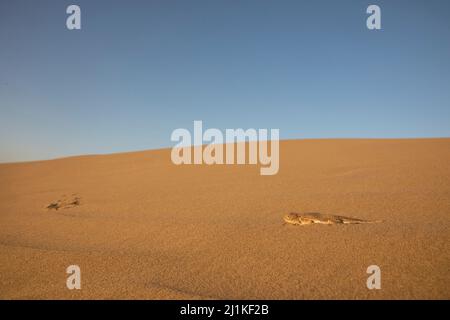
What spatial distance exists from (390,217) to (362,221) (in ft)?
1.45

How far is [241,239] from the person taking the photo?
392 centimetres

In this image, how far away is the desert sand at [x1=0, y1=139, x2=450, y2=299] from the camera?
278 cm

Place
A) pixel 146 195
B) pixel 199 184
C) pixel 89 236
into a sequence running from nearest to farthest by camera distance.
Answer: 1. pixel 89 236
2. pixel 146 195
3. pixel 199 184

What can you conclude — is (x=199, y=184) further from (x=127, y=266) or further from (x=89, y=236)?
(x=127, y=266)

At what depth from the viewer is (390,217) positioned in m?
4.36

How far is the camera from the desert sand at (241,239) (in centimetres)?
278
